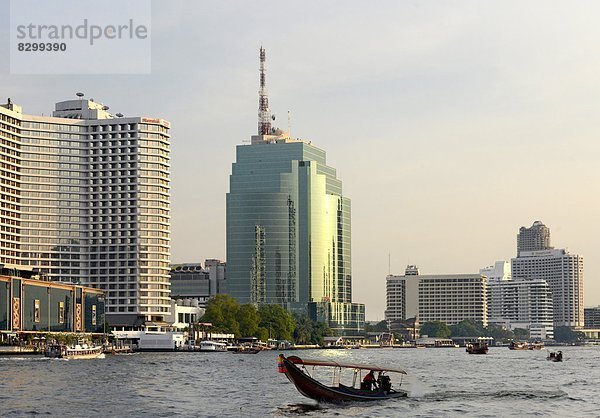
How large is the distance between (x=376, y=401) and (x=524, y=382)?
54500 mm

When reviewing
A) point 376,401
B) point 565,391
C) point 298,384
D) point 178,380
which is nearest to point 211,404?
point 298,384

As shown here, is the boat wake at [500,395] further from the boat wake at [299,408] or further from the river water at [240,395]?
the boat wake at [299,408]

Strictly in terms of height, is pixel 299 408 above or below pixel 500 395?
above

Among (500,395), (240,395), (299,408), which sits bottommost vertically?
(500,395)

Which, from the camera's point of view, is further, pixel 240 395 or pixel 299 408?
pixel 240 395

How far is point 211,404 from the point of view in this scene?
340 feet

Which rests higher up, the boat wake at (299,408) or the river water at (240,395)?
the boat wake at (299,408)

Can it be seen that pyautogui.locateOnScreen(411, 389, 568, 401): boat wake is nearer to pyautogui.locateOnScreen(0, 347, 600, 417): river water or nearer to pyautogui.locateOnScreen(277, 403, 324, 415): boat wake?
pyautogui.locateOnScreen(0, 347, 600, 417): river water

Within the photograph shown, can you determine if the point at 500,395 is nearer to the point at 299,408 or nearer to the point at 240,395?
the point at 240,395

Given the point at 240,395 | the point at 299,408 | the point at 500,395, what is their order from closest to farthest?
1. the point at 299,408
2. the point at 240,395
3. the point at 500,395

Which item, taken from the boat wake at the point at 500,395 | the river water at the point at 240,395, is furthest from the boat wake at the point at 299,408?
the boat wake at the point at 500,395

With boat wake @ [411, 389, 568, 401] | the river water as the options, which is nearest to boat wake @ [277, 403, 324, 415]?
the river water

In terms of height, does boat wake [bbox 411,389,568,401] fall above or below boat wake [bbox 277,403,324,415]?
below

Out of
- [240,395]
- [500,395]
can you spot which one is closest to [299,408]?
[240,395]
